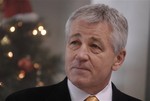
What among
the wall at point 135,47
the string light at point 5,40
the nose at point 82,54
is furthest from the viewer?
the wall at point 135,47

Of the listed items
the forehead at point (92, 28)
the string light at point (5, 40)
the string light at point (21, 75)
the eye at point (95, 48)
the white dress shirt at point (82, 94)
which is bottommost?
the string light at point (21, 75)

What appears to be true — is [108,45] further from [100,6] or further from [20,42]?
[20,42]

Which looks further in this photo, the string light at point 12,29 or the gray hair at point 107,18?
the string light at point 12,29

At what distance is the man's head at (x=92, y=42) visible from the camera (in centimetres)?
120

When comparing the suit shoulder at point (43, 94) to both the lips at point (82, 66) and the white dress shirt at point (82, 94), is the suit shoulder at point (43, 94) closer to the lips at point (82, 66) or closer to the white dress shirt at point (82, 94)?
the white dress shirt at point (82, 94)

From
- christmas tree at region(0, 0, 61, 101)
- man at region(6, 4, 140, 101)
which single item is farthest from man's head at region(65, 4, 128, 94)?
christmas tree at region(0, 0, 61, 101)

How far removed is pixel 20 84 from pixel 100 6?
93cm

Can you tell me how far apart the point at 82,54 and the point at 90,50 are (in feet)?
0.16

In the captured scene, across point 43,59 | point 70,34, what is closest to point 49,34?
point 43,59

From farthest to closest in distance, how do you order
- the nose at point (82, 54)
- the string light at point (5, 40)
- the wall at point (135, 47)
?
1. the wall at point (135, 47)
2. the string light at point (5, 40)
3. the nose at point (82, 54)

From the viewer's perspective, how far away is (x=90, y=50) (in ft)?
3.97

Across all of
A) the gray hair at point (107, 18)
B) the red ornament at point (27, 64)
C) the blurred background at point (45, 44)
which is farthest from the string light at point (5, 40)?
the gray hair at point (107, 18)

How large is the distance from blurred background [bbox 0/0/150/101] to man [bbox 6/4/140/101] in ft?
2.08

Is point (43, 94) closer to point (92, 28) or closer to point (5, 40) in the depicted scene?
point (92, 28)
